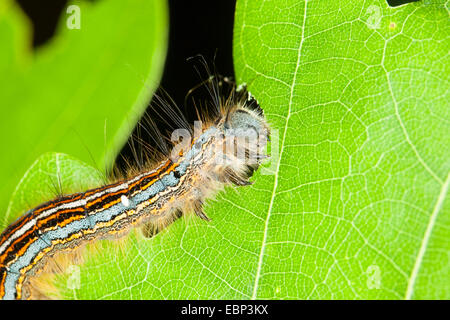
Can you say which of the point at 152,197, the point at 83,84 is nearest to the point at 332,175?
the point at 152,197

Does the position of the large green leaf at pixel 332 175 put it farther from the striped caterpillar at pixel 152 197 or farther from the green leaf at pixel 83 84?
the green leaf at pixel 83 84

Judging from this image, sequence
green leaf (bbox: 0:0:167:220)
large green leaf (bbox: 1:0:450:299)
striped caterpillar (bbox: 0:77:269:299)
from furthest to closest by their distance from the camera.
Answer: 1. green leaf (bbox: 0:0:167:220)
2. striped caterpillar (bbox: 0:77:269:299)
3. large green leaf (bbox: 1:0:450:299)

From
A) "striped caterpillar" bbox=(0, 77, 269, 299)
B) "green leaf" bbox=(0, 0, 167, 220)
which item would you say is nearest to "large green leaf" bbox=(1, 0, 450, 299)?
"striped caterpillar" bbox=(0, 77, 269, 299)

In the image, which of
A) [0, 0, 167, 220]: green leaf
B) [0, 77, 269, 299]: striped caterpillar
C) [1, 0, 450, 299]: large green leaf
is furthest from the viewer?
[0, 0, 167, 220]: green leaf

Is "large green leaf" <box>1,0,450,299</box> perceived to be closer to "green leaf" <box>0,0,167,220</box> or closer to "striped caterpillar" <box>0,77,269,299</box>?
"striped caterpillar" <box>0,77,269,299</box>

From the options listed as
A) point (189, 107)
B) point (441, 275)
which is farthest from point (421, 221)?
point (189, 107)

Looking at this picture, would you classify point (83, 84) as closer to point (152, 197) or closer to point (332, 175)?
point (152, 197)
